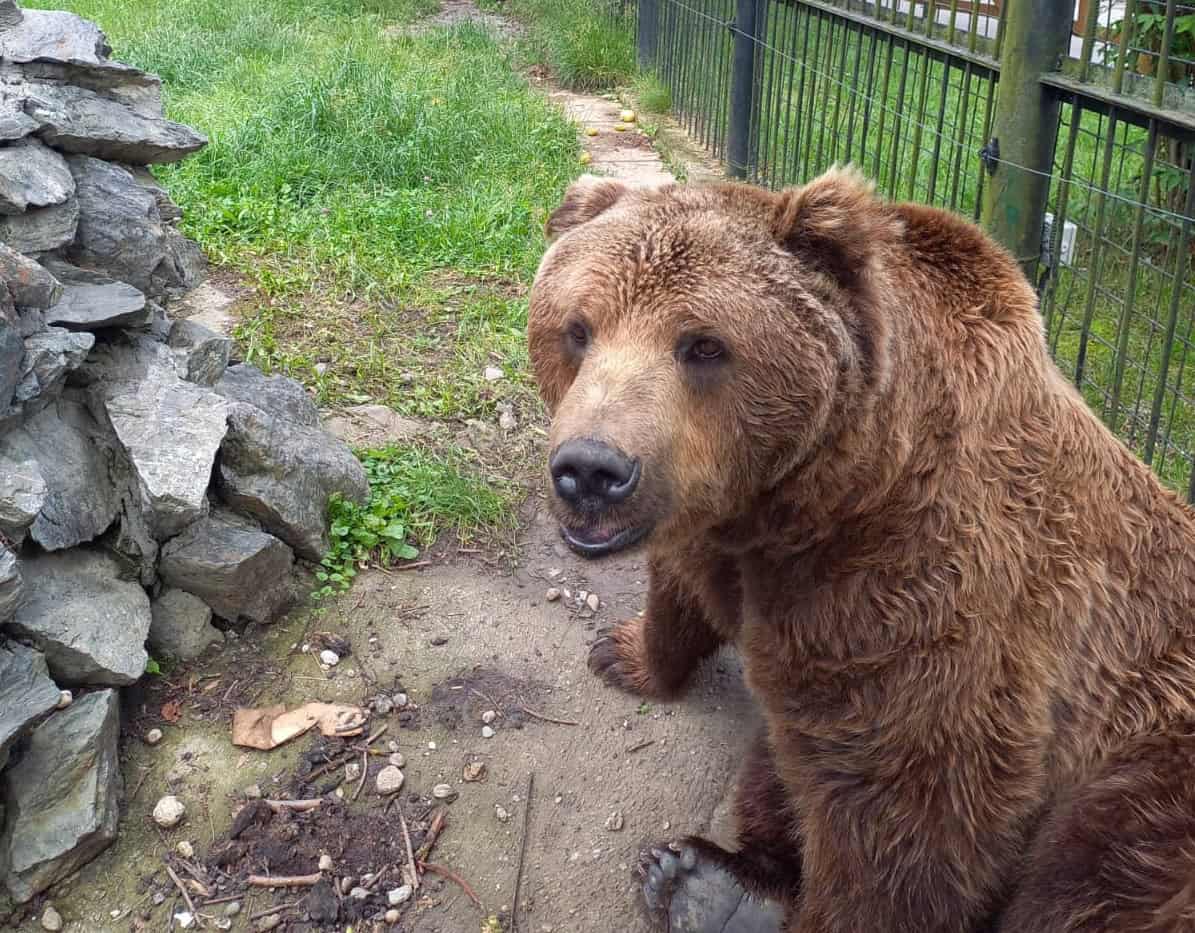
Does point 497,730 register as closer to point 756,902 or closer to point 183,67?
point 756,902

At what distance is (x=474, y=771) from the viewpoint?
3.49m

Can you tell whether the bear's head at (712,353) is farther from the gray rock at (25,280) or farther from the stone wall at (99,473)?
the gray rock at (25,280)

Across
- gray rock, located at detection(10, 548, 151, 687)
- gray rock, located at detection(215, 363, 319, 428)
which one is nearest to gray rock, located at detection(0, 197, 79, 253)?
gray rock, located at detection(215, 363, 319, 428)

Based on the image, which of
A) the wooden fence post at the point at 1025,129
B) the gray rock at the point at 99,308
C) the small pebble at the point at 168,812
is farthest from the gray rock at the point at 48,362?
the wooden fence post at the point at 1025,129

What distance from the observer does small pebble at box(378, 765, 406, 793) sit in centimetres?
340

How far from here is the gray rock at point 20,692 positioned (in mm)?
2980

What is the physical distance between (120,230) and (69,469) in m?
1.22

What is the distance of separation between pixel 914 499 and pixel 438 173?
5.50 metres

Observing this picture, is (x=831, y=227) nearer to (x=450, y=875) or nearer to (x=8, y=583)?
(x=450, y=875)

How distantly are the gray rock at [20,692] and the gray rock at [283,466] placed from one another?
0.89 meters

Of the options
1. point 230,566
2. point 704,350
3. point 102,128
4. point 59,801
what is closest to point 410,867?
point 59,801

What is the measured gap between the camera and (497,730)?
3643mm

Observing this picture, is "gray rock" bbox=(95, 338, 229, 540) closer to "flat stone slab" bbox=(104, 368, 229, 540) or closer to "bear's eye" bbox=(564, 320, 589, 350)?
"flat stone slab" bbox=(104, 368, 229, 540)

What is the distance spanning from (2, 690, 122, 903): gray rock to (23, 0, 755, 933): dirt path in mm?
85
